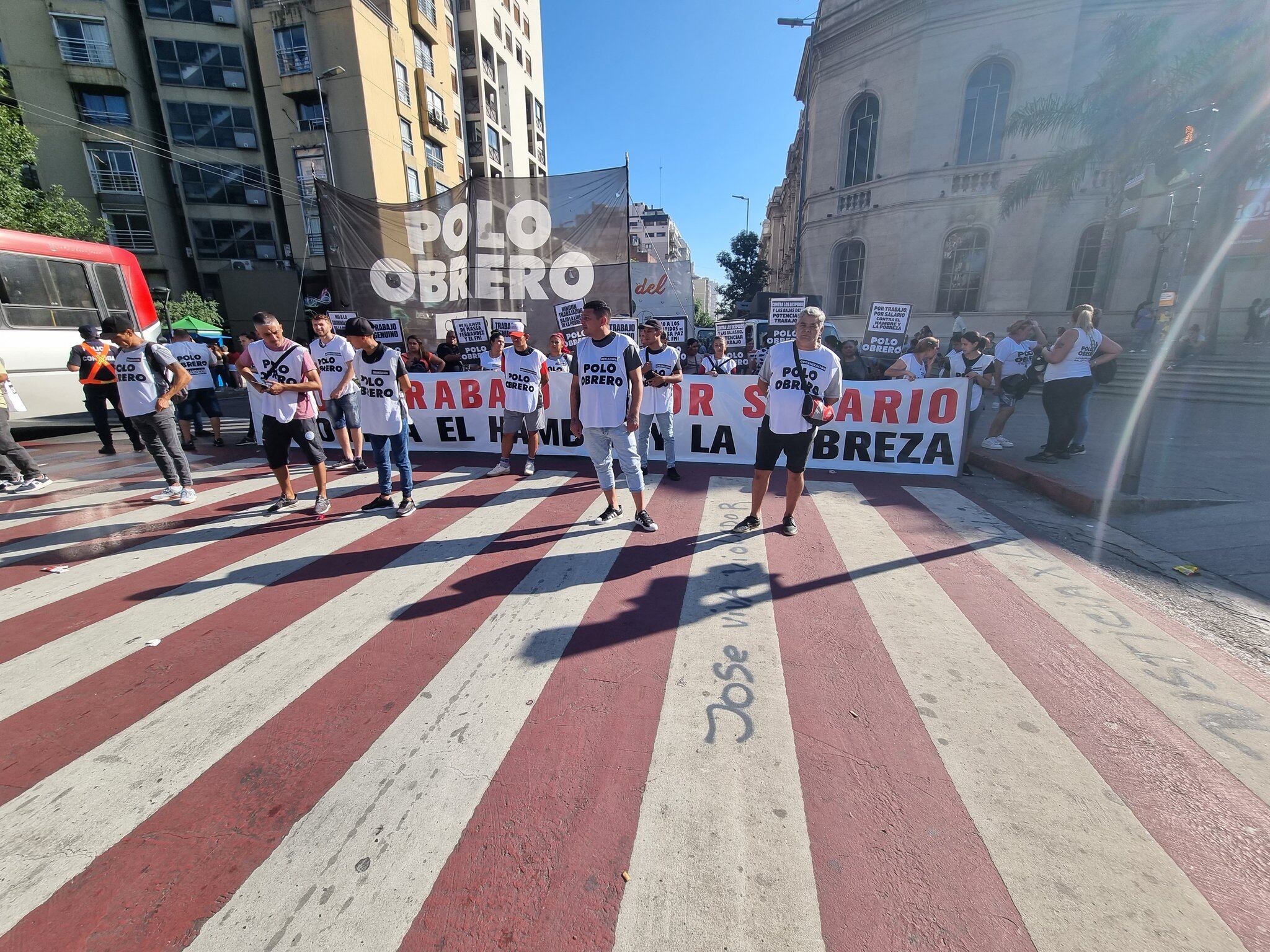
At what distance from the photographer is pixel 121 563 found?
421 centimetres

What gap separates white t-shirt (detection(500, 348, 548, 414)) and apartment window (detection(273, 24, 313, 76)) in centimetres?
3000

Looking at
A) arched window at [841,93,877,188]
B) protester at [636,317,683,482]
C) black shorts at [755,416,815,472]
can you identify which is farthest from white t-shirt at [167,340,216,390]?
arched window at [841,93,877,188]

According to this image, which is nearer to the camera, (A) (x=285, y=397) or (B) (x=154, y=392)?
(A) (x=285, y=397)

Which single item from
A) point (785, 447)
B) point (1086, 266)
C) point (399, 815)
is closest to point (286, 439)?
point (399, 815)

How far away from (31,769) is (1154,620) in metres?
6.15

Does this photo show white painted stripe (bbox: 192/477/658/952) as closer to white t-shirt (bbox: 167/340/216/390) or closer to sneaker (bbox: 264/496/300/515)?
sneaker (bbox: 264/496/300/515)

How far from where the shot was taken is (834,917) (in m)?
1.63

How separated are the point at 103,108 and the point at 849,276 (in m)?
39.6

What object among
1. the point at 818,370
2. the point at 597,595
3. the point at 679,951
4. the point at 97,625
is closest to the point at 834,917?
the point at 679,951

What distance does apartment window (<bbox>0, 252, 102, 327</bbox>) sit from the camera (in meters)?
9.53

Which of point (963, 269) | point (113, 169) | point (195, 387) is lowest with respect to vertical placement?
point (195, 387)

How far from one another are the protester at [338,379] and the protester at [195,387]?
3621mm

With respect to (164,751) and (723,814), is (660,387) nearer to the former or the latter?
(723,814)

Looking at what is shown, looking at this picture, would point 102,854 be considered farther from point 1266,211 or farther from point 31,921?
point 1266,211
